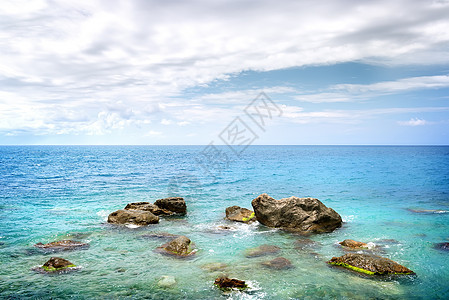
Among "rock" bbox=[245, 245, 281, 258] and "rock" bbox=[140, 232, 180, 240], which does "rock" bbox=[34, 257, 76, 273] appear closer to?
"rock" bbox=[140, 232, 180, 240]

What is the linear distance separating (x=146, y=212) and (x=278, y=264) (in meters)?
12.9

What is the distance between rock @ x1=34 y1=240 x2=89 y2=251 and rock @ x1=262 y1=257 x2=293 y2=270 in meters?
11.1

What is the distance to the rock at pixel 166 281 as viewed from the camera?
41.6ft

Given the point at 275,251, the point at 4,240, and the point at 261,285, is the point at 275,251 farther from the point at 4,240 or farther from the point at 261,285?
the point at 4,240

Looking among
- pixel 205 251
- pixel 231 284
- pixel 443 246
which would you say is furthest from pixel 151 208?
pixel 443 246

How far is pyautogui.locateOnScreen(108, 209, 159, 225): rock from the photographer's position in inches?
898

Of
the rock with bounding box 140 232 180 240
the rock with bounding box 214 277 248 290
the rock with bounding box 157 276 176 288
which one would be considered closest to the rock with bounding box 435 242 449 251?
the rock with bounding box 214 277 248 290

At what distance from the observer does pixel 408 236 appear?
64.5 ft

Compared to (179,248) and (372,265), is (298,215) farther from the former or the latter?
(179,248)

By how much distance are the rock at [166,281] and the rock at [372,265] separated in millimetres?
8250

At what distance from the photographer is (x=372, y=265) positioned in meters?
13.7

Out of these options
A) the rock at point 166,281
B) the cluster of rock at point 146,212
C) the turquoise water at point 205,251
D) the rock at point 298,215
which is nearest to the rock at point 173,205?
the cluster of rock at point 146,212

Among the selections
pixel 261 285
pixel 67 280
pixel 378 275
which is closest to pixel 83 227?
pixel 67 280

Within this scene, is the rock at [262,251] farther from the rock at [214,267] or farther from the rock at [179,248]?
the rock at [179,248]
